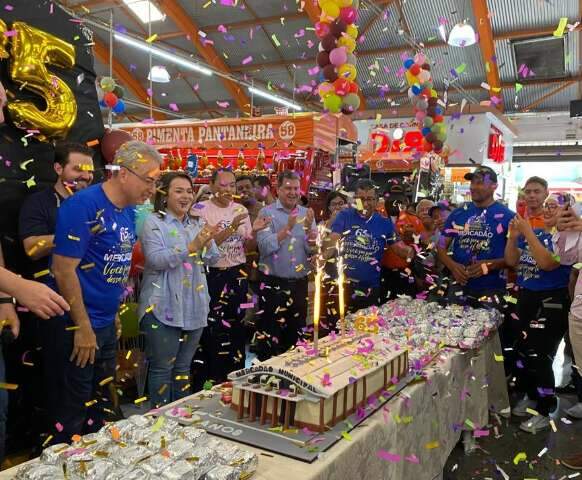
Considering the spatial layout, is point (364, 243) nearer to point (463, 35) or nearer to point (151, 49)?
point (463, 35)

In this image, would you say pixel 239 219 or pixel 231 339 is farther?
pixel 231 339

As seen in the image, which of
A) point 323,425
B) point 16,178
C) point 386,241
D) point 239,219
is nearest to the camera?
point 323,425

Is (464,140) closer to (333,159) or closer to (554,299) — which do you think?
(333,159)

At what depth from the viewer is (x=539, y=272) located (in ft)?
11.1

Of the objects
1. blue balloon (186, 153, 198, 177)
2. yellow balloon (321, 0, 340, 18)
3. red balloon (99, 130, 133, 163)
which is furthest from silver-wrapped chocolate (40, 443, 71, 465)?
blue balloon (186, 153, 198, 177)

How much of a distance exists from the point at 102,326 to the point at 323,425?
1.12 metres

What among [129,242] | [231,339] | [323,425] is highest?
[129,242]

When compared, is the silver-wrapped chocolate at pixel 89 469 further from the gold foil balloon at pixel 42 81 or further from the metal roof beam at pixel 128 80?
the metal roof beam at pixel 128 80

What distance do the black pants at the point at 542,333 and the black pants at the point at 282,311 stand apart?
1537mm

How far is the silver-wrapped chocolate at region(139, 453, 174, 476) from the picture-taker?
107 cm

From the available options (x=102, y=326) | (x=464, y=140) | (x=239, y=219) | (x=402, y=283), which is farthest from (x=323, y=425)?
(x=464, y=140)

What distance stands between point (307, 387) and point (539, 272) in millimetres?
2486

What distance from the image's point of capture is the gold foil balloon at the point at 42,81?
2.44 metres

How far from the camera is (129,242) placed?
84.5 inches
